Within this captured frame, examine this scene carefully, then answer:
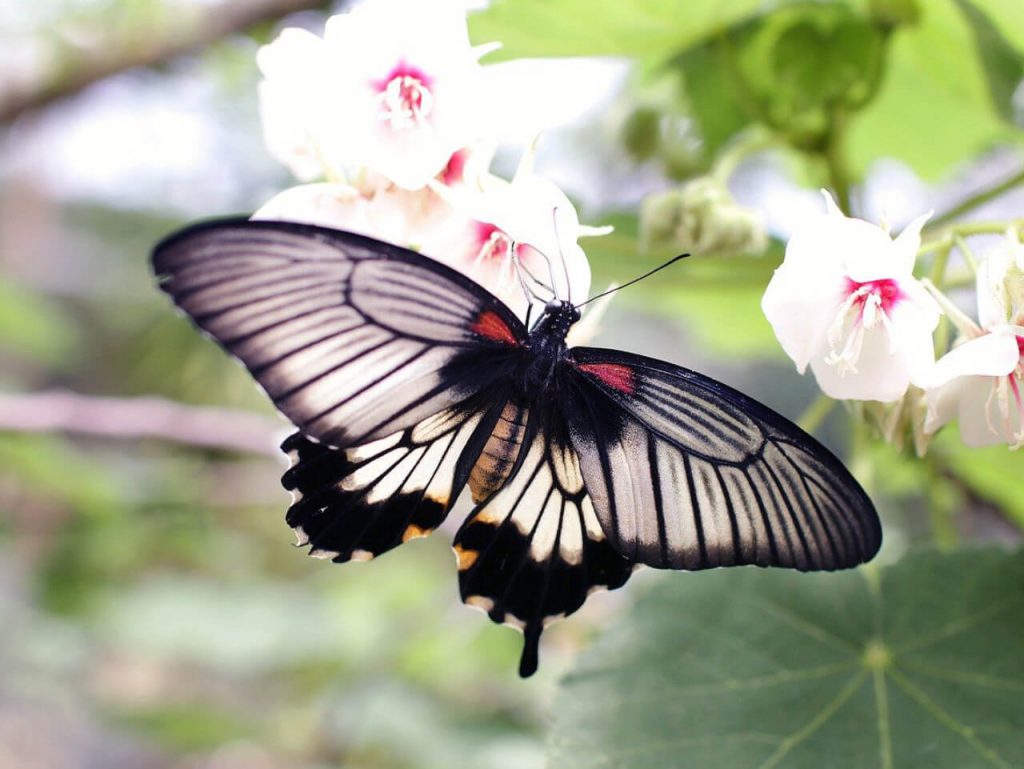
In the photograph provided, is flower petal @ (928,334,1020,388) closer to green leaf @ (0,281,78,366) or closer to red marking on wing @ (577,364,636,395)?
red marking on wing @ (577,364,636,395)

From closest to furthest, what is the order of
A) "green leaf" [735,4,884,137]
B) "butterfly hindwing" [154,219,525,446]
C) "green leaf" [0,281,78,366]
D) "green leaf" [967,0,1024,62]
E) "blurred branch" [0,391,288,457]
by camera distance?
1. "butterfly hindwing" [154,219,525,446]
2. "green leaf" [967,0,1024,62]
3. "green leaf" [735,4,884,137]
4. "blurred branch" [0,391,288,457]
5. "green leaf" [0,281,78,366]

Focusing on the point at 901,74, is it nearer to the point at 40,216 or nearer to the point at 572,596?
the point at 572,596

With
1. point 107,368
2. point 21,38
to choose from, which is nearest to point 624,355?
point 21,38

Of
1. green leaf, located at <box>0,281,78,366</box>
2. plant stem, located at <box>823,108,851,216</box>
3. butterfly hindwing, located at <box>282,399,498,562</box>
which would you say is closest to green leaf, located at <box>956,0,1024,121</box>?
plant stem, located at <box>823,108,851,216</box>

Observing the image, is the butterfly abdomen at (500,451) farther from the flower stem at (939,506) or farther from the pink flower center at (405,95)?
the flower stem at (939,506)

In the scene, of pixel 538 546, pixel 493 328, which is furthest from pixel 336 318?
pixel 538 546

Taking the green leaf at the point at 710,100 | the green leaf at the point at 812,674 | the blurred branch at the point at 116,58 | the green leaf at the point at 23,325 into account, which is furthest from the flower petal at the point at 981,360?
the green leaf at the point at 23,325

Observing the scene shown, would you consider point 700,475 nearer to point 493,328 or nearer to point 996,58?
point 493,328
